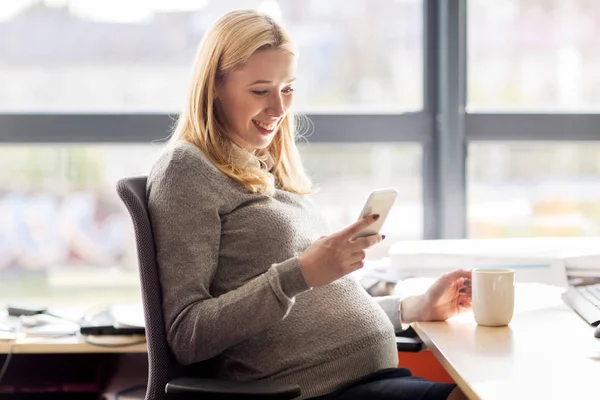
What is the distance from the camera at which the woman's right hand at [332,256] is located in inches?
57.3

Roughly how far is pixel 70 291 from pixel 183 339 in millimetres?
1309

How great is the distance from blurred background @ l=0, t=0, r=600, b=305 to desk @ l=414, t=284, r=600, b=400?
35.1 inches

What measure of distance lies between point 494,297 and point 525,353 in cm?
23

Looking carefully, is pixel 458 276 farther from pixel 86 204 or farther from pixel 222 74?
pixel 86 204

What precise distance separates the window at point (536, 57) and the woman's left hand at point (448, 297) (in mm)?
1029

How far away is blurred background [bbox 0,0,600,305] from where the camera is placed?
2.63 m

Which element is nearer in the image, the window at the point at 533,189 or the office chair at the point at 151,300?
the office chair at the point at 151,300

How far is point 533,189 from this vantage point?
274cm

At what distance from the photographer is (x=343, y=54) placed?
2.69 m

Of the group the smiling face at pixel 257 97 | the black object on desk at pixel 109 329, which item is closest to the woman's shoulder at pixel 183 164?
the smiling face at pixel 257 97

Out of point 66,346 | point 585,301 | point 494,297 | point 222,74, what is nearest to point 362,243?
point 494,297

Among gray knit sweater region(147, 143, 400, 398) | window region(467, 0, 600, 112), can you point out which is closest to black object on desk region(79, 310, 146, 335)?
gray knit sweater region(147, 143, 400, 398)

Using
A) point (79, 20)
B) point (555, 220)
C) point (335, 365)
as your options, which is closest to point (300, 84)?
point (79, 20)

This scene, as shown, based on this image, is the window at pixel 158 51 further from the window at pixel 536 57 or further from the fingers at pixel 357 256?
the fingers at pixel 357 256
